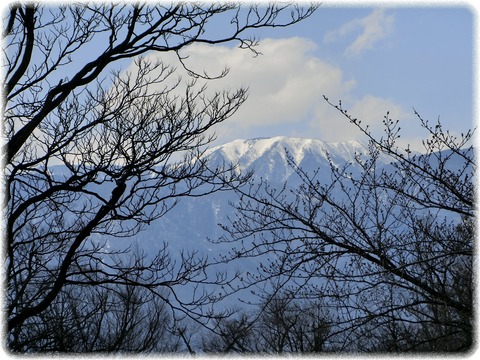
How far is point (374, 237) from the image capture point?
644 centimetres

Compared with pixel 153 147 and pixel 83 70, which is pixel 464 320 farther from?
pixel 83 70

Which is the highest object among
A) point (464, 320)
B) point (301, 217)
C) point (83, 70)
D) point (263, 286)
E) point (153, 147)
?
point (83, 70)

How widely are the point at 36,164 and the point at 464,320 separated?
4.43 meters

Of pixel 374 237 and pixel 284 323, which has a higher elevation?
pixel 374 237

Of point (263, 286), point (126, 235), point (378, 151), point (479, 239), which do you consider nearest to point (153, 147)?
point (126, 235)

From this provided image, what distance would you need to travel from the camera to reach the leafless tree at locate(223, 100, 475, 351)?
589 cm

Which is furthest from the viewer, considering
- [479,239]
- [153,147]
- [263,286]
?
[153,147]

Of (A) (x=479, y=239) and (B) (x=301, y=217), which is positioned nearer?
(A) (x=479, y=239)

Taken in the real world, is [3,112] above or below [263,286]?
above

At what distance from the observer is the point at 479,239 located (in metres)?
5.73

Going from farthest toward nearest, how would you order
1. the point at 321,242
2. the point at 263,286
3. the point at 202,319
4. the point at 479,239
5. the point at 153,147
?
the point at 202,319, the point at 153,147, the point at 263,286, the point at 321,242, the point at 479,239

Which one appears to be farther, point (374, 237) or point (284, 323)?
point (284, 323)

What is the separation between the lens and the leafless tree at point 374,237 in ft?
19.3

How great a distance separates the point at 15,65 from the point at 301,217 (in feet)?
10.8
